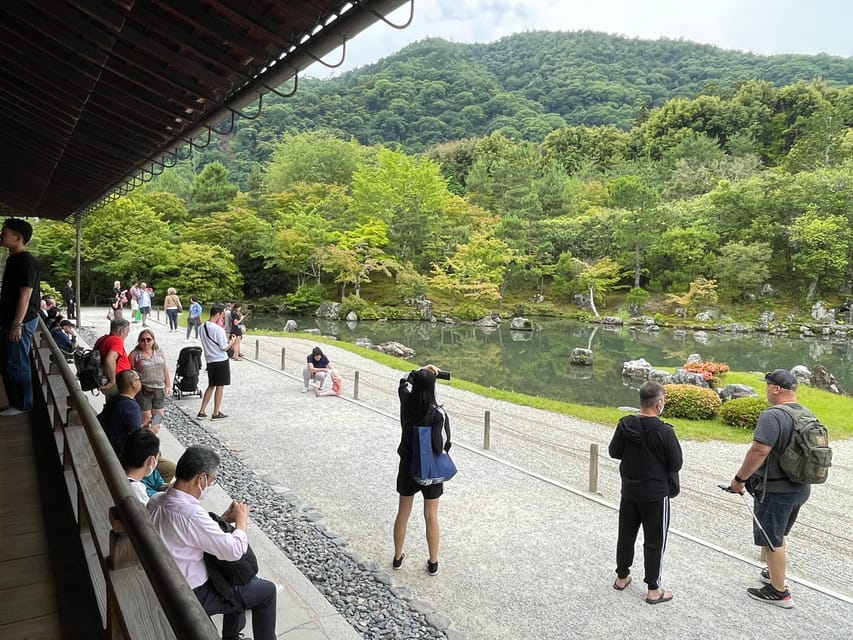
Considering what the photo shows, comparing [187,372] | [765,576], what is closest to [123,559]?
[765,576]

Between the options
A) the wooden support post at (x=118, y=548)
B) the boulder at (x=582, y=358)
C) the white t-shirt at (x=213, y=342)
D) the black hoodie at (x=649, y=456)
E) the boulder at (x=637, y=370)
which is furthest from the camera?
the boulder at (x=582, y=358)

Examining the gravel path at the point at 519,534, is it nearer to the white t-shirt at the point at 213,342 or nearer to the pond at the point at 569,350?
the white t-shirt at the point at 213,342

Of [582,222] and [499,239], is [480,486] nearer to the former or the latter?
[499,239]

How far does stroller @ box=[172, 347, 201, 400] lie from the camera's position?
828cm

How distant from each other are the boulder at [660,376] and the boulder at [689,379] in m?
0.21

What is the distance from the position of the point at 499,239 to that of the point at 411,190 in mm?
6565

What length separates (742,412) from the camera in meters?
9.55

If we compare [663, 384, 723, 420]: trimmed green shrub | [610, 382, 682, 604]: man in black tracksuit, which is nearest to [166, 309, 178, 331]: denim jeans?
[663, 384, 723, 420]: trimmed green shrub

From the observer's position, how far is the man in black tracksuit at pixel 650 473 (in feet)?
11.0

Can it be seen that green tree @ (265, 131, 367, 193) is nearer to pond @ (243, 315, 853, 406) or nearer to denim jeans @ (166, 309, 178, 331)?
pond @ (243, 315, 853, 406)

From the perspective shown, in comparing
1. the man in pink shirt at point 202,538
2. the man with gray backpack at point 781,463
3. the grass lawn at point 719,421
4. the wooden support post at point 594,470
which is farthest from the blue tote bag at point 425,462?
the grass lawn at point 719,421

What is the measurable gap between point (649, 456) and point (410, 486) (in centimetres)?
157

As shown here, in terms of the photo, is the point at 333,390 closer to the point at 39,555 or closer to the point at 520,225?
the point at 39,555

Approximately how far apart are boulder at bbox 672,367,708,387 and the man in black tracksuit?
409 inches
